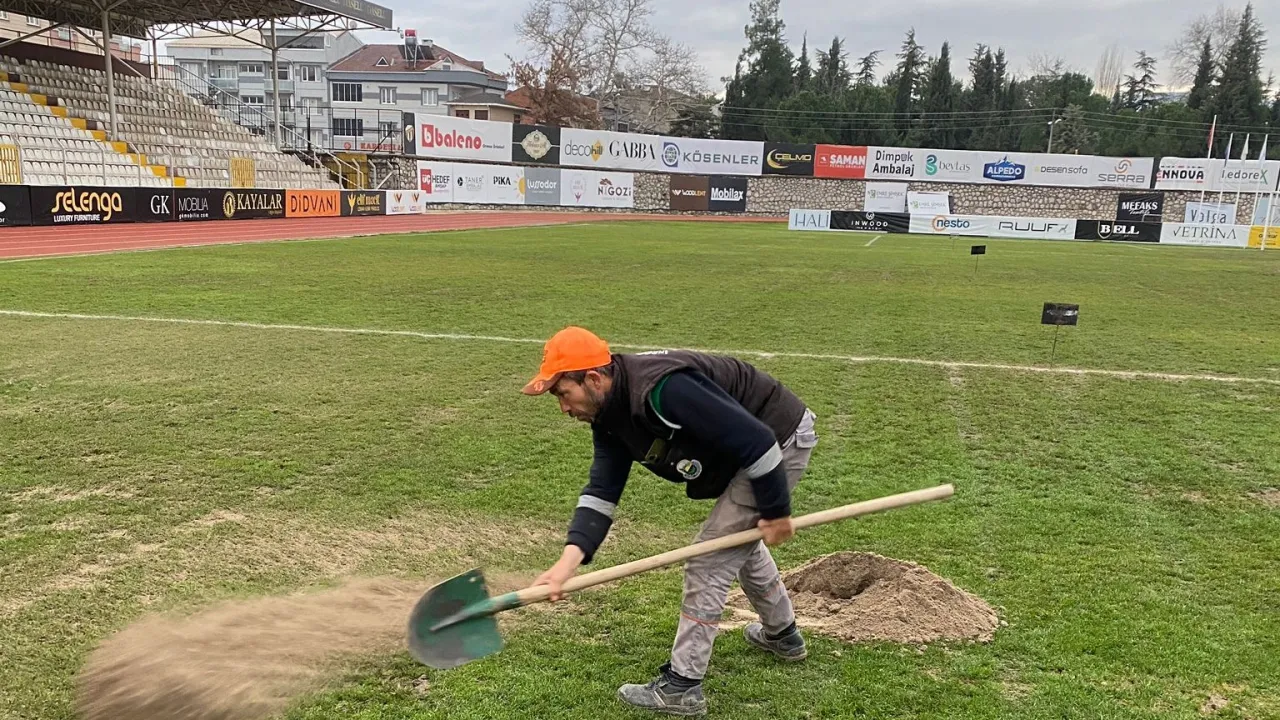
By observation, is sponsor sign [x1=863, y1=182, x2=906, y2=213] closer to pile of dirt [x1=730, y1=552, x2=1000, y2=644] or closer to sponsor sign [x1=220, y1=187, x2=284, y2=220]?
sponsor sign [x1=220, y1=187, x2=284, y2=220]

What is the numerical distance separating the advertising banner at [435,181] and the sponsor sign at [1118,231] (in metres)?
28.3

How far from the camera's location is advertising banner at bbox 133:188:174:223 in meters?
26.5

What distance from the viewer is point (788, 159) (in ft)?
172

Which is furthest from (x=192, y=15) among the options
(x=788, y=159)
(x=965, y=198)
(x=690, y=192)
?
(x=965, y=198)

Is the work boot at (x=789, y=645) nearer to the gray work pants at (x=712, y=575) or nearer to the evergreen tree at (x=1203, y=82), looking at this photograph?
the gray work pants at (x=712, y=575)

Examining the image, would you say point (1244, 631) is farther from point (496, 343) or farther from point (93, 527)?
point (496, 343)

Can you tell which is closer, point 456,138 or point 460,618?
point 460,618

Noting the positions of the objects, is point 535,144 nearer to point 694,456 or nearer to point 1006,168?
point 1006,168

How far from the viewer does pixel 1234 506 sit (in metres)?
5.66

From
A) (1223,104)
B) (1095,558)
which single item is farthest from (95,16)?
(1223,104)

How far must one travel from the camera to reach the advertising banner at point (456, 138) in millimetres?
42062

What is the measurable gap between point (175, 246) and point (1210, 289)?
22.9 metres

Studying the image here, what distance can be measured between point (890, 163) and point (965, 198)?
4964mm

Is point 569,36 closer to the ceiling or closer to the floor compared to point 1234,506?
closer to the ceiling
